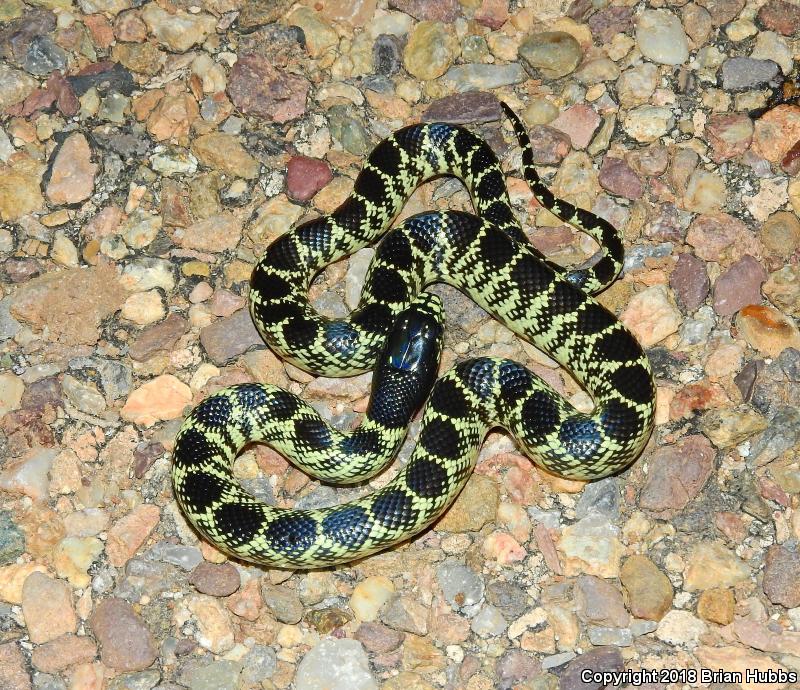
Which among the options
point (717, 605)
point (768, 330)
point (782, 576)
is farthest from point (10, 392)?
point (768, 330)

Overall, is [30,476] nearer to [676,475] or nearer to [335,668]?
[335,668]

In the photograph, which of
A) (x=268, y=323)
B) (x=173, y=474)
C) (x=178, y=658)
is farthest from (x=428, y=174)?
(x=178, y=658)

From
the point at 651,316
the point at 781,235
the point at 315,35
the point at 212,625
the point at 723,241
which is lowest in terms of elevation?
the point at 212,625

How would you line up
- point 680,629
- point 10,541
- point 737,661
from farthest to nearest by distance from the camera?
1. point 10,541
2. point 680,629
3. point 737,661

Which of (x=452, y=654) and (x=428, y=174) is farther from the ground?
(x=428, y=174)

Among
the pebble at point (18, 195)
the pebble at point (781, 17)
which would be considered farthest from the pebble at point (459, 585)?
the pebble at point (781, 17)

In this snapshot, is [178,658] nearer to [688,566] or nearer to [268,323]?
[268,323]
